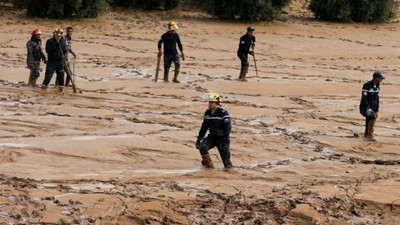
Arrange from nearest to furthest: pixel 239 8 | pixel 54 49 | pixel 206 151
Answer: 1. pixel 206 151
2. pixel 54 49
3. pixel 239 8

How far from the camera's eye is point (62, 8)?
31.4m

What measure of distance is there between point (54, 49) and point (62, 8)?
Answer: 514 inches

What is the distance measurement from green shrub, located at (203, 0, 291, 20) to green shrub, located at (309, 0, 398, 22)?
6.85 feet

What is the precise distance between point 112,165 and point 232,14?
23087mm

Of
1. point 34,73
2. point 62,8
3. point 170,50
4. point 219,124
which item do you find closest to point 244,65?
point 170,50

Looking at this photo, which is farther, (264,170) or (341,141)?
(341,141)

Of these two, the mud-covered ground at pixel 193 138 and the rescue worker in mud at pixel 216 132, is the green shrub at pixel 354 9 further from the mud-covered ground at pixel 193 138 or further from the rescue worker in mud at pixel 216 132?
the rescue worker in mud at pixel 216 132

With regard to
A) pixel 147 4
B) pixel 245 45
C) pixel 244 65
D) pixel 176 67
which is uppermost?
pixel 245 45

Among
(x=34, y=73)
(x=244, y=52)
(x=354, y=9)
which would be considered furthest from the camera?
(x=354, y=9)

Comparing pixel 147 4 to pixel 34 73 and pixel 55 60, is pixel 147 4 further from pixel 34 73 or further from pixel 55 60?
pixel 55 60

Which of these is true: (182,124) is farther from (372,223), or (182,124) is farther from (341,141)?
(372,223)

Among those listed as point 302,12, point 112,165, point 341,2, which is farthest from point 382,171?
point 302,12

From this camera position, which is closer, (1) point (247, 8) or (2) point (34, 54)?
(2) point (34, 54)

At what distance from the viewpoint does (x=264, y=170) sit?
12633mm
